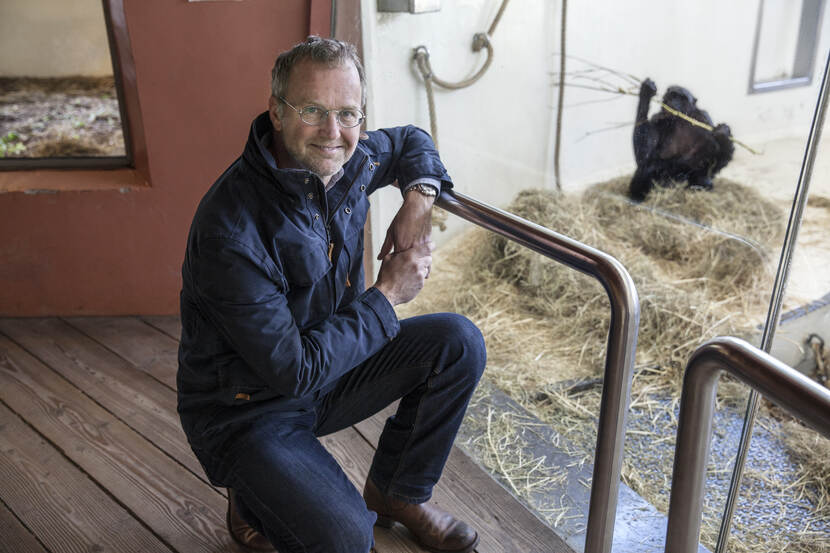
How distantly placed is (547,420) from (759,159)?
1246 millimetres

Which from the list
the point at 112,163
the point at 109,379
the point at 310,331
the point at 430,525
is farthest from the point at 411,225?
the point at 112,163

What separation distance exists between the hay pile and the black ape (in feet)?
0.32

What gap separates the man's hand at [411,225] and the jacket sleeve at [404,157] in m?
0.06

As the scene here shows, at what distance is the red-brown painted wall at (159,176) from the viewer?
219cm

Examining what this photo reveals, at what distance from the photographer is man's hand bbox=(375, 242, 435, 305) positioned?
51.1 inches

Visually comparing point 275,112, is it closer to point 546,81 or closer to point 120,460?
point 120,460

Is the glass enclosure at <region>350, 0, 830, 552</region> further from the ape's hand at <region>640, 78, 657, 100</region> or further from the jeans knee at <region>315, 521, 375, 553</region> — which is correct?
the jeans knee at <region>315, 521, 375, 553</region>

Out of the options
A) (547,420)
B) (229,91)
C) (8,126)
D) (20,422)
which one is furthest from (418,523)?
(8,126)

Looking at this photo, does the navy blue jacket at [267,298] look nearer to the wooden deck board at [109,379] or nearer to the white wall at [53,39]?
the wooden deck board at [109,379]

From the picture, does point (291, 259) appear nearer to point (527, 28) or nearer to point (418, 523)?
point (418, 523)

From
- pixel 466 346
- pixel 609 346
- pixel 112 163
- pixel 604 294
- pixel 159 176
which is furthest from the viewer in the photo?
pixel 604 294

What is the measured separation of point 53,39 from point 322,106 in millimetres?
1742

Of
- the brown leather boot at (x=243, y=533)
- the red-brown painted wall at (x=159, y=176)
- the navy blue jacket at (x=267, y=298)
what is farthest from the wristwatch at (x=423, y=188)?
the red-brown painted wall at (x=159, y=176)

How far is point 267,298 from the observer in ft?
3.80
